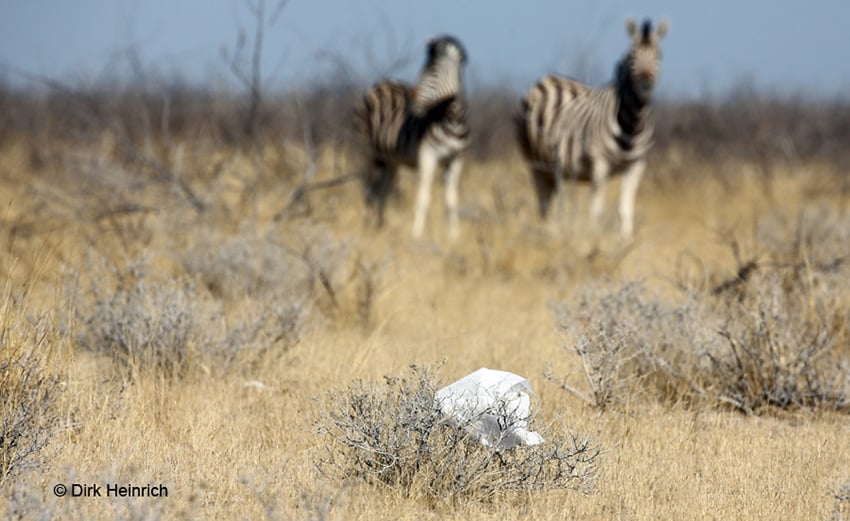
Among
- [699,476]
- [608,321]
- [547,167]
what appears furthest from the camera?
[547,167]

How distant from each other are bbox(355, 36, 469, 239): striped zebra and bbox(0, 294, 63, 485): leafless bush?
6497 mm

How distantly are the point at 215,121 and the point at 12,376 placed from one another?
11038 millimetres

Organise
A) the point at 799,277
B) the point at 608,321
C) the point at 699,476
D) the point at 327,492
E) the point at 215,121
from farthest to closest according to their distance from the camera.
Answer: the point at 215,121 < the point at 799,277 < the point at 608,321 < the point at 699,476 < the point at 327,492

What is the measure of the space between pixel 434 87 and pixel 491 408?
7.11 m

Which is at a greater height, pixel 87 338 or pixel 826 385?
pixel 826 385

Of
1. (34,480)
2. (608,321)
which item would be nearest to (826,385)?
(608,321)

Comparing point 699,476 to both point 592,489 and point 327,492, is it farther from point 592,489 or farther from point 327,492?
point 327,492

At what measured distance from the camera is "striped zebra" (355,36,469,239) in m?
10.3

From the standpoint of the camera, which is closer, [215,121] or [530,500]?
[530,500]

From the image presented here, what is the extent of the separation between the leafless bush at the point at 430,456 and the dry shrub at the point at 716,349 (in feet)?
2.74

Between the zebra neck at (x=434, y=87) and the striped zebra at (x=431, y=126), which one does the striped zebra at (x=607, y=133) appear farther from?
the zebra neck at (x=434, y=87)

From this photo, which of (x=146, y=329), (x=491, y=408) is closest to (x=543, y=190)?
(x=146, y=329)

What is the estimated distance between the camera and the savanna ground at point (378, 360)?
3471 millimetres

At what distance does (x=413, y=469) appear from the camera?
352cm
